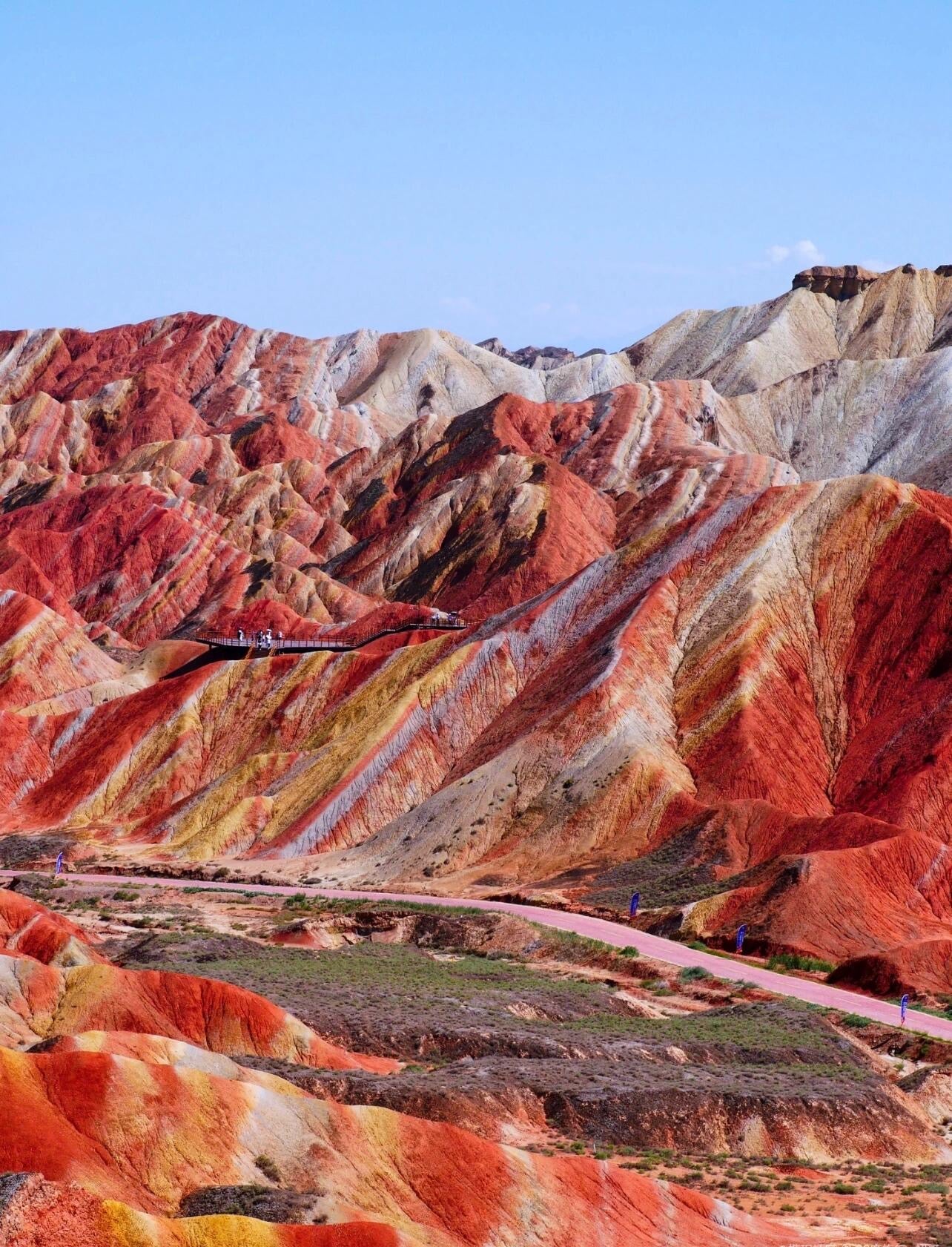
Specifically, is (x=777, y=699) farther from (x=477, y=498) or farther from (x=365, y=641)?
(x=477, y=498)

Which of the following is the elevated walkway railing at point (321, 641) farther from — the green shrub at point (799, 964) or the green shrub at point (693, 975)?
the green shrub at point (693, 975)

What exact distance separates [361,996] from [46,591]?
107m

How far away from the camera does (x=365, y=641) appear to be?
4491 inches

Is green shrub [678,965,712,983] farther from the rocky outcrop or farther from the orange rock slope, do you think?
the rocky outcrop

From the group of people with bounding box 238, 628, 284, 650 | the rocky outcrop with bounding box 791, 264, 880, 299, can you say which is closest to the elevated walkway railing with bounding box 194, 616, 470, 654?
the group of people with bounding box 238, 628, 284, 650

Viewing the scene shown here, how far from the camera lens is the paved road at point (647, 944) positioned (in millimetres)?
49906

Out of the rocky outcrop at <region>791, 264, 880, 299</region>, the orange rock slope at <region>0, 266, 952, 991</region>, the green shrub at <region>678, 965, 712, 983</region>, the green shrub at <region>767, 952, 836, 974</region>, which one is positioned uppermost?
the rocky outcrop at <region>791, 264, 880, 299</region>

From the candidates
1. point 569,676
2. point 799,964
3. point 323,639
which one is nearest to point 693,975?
point 799,964

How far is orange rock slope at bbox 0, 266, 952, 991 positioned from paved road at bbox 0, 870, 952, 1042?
7.59 ft

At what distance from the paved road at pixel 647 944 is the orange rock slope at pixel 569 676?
2314 millimetres

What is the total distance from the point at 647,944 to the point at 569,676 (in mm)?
28490

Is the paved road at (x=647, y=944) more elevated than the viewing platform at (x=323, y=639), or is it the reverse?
the viewing platform at (x=323, y=639)

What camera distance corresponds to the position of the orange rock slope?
70.0 m

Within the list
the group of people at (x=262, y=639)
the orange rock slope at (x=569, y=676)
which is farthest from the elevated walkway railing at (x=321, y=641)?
the orange rock slope at (x=569, y=676)
